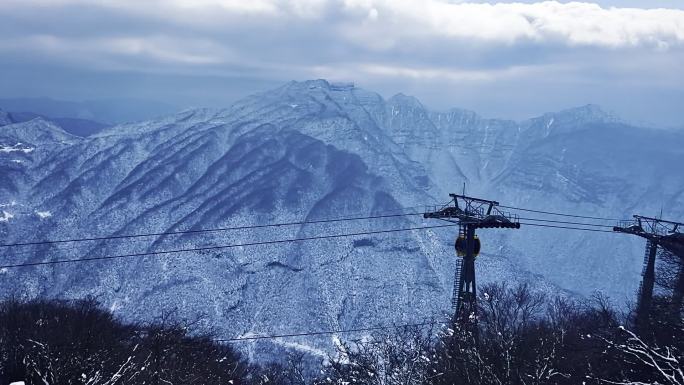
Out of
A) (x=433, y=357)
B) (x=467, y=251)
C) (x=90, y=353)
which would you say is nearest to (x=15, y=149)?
(x=90, y=353)

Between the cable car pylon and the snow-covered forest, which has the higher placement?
the cable car pylon

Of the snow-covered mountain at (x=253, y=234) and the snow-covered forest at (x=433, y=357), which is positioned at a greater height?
the snow-covered forest at (x=433, y=357)

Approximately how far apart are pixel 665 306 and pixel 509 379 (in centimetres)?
1454

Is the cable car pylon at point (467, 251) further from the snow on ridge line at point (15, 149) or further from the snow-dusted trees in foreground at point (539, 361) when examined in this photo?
the snow on ridge line at point (15, 149)

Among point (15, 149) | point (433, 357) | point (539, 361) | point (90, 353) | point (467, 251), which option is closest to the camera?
point (539, 361)

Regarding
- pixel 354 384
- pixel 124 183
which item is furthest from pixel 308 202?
pixel 354 384

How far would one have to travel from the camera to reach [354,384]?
107 ft

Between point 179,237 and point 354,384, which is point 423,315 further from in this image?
point 354,384

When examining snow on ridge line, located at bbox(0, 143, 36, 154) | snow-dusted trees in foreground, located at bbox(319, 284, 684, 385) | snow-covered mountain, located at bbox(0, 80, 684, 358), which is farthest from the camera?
snow on ridge line, located at bbox(0, 143, 36, 154)

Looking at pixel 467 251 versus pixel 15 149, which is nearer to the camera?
pixel 467 251

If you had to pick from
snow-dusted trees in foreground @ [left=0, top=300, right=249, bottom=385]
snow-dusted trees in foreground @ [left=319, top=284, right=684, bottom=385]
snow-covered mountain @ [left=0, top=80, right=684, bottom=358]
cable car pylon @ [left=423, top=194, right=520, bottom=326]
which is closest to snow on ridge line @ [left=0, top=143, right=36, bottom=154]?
snow-covered mountain @ [left=0, top=80, right=684, bottom=358]

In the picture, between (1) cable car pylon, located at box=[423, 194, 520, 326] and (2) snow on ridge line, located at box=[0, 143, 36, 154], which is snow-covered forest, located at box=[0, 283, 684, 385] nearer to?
(1) cable car pylon, located at box=[423, 194, 520, 326]

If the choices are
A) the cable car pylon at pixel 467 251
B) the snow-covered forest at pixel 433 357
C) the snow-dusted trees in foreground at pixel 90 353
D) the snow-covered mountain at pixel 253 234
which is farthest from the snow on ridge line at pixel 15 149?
the cable car pylon at pixel 467 251

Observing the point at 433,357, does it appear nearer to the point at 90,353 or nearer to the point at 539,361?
the point at 539,361
